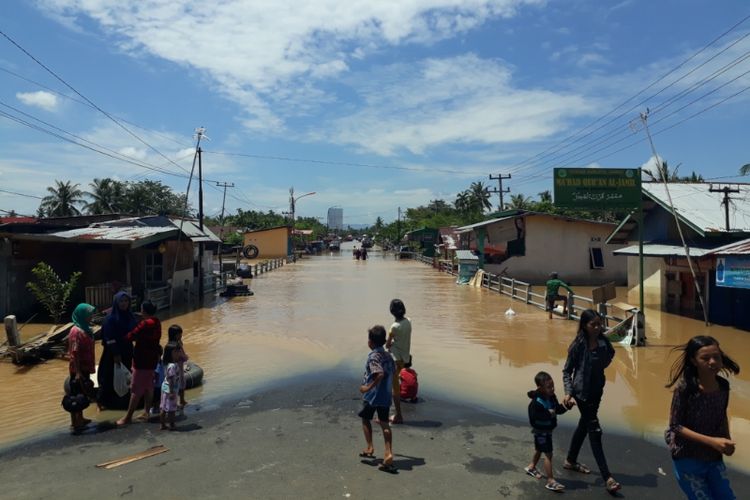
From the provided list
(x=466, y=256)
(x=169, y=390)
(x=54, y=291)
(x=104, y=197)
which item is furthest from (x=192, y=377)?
(x=104, y=197)

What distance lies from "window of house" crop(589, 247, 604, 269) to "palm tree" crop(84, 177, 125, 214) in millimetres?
53898

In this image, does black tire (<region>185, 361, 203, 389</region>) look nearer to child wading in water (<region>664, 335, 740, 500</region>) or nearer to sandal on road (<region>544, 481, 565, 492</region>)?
sandal on road (<region>544, 481, 565, 492</region>)

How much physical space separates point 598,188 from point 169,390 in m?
13.4

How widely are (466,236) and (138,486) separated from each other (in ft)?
120

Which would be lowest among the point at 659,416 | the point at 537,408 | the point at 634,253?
the point at 659,416

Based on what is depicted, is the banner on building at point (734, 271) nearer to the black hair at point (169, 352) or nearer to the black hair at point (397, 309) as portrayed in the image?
the black hair at point (397, 309)

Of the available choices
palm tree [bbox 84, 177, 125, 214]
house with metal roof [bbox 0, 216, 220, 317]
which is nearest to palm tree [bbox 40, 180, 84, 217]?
palm tree [bbox 84, 177, 125, 214]

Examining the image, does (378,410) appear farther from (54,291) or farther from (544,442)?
(54,291)

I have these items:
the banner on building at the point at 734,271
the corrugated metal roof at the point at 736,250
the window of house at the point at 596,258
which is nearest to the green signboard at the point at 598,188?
the corrugated metal roof at the point at 736,250

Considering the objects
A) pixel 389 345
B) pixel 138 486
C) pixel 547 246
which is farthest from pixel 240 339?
pixel 547 246

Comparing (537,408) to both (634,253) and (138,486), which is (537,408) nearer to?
(138,486)

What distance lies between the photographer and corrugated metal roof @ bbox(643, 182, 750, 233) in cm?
1652

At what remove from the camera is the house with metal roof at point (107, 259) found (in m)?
15.8

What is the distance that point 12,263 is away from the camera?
15867mm
